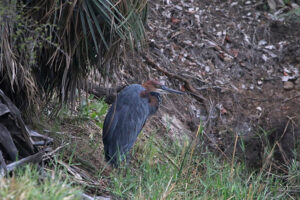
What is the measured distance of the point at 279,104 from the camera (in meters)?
7.12

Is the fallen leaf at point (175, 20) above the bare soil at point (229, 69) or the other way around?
above

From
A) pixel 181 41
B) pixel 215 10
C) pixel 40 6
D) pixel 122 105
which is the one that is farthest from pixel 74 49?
pixel 215 10

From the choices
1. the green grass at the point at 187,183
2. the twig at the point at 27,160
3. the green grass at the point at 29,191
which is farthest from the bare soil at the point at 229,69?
the green grass at the point at 29,191

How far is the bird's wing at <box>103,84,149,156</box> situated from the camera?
15.7 ft

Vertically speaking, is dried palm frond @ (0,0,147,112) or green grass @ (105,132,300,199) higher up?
dried palm frond @ (0,0,147,112)

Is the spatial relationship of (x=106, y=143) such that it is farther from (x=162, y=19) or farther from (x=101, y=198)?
(x=162, y=19)

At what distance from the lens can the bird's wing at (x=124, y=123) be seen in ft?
15.7

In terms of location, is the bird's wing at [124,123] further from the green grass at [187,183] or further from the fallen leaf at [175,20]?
the fallen leaf at [175,20]

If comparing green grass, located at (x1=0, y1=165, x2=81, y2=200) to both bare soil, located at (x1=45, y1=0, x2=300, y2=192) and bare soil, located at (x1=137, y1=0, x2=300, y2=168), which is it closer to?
bare soil, located at (x1=45, y1=0, x2=300, y2=192)

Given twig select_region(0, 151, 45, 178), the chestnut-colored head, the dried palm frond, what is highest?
the dried palm frond

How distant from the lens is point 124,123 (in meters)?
4.83

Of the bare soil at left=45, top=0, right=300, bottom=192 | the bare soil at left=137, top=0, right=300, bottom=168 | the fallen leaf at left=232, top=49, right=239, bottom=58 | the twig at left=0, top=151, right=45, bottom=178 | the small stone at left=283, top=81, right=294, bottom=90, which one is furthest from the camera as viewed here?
the fallen leaf at left=232, top=49, right=239, bottom=58

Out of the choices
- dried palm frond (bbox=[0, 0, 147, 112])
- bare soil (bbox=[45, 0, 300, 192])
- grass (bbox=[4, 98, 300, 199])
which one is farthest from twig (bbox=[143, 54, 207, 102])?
dried palm frond (bbox=[0, 0, 147, 112])

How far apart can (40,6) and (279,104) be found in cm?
423
